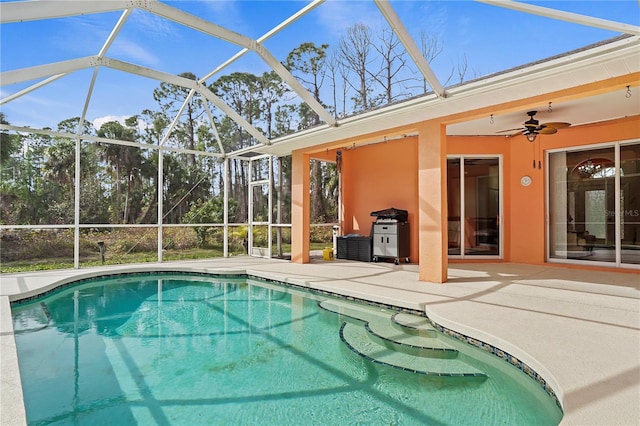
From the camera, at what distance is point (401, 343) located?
13.7ft

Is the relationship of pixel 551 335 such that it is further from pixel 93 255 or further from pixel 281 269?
pixel 93 255

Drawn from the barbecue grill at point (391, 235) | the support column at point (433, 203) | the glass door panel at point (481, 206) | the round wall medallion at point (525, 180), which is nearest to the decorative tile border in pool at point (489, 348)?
the support column at point (433, 203)

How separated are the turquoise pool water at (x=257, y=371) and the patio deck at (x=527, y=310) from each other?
0.26 metres

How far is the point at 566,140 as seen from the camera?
26.4ft

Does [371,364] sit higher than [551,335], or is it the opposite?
[551,335]

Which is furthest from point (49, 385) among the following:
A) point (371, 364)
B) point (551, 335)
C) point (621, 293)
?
point (621, 293)

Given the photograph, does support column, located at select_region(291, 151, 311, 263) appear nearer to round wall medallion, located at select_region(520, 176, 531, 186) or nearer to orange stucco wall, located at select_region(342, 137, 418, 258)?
orange stucco wall, located at select_region(342, 137, 418, 258)

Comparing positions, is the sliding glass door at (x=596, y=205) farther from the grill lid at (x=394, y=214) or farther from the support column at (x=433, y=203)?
the support column at (x=433, y=203)

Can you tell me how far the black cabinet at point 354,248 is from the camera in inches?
383

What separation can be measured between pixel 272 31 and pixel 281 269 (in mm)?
5147

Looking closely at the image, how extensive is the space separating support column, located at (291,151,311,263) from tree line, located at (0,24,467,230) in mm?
1061

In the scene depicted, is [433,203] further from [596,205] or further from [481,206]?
[596,205]

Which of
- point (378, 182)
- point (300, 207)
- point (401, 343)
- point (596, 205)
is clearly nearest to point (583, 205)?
point (596, 205)

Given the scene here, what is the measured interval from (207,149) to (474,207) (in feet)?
33.1
